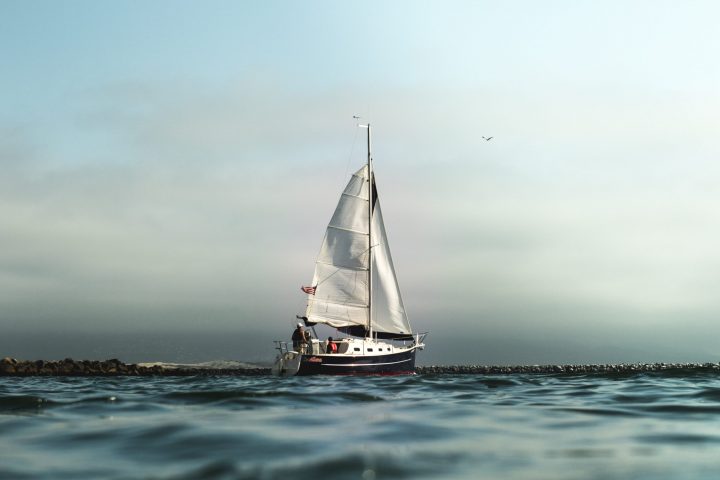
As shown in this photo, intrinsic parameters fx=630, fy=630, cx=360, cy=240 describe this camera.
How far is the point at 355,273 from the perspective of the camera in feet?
189

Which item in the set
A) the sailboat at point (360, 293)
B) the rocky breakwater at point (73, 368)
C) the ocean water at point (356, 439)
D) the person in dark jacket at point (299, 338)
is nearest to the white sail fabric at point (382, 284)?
the sailboat at point (360, 293)

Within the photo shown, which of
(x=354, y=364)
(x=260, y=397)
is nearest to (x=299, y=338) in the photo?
(x=354, y=364)

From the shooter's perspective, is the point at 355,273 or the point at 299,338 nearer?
the point at 299,338

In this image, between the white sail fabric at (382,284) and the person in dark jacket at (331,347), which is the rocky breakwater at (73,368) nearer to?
the white sail fabric at (382,284)

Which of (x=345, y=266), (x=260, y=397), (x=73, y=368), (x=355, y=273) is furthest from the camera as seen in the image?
(x=73, y=368)

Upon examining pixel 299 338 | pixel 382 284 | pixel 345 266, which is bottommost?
pixel 299 338

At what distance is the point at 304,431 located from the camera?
11.2 metres

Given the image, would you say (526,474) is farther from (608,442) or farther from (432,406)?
(432,406)

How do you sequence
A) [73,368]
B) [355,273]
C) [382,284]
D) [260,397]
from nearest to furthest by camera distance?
1. [260,397]
2. [355,273]
3. [382,284]
4. [73,368]

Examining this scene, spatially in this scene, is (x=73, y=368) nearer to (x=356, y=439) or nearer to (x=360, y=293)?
(x=360, y=293)

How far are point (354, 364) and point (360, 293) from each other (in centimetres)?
867

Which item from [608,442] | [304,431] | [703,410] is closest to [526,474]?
[608,442]

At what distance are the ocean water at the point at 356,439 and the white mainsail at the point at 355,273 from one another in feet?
126

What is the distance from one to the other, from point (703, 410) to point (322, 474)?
1182 cm
